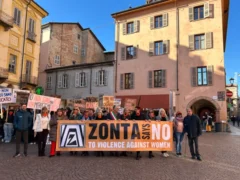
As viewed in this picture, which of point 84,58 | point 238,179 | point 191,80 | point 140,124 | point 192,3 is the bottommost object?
point 238,179

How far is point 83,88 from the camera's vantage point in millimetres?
27344

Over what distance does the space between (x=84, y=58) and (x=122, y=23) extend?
37.1ft

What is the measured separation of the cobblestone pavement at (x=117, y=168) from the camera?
5.65 metres

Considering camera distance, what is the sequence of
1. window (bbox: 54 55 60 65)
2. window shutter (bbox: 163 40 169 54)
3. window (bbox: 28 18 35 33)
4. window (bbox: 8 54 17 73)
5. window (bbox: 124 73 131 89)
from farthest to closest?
window (bbox: 54 55 60 65)
window (bbox: 28 18 35 33)
window (bbox: 124 73 131 89)
window shutter (bbox: 163 40 169 54)
window (bbox: 8 54 17 73)

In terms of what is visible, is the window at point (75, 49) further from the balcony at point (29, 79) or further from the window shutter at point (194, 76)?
the window shutter at point (194, 76)

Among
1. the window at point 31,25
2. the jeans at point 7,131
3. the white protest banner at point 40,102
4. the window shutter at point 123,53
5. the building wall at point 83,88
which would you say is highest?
the window at point 31,25

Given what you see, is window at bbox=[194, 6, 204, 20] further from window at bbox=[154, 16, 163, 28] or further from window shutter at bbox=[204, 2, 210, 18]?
window at bbox=[154, 16, 163, 28]

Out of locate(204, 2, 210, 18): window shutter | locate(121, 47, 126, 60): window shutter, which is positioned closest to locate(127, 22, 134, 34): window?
locate(121, 47, 126, 60): window shutter

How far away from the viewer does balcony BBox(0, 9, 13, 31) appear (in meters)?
20.7

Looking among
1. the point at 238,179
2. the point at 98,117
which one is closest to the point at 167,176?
the point at 238,179

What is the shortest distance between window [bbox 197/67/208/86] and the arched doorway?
134 cm

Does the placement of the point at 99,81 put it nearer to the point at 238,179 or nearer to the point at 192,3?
the point at 192,3

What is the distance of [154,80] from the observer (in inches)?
922

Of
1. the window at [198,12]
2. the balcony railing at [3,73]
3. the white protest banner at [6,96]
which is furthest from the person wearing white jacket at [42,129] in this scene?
the window at [198,12]
